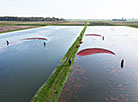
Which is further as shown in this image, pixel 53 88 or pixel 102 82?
pixel 102 82

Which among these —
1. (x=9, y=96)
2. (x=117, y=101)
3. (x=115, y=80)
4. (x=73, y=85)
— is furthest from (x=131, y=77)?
(x=9, y=96)

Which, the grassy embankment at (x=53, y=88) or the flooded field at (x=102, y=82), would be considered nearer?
the grassy embankment at (x=53, y=88)

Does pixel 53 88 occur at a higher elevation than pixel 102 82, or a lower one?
lower

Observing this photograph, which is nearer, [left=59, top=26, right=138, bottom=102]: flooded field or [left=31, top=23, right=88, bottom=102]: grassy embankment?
[left=31, top=23, right=88, bottom=102]: grassy embankment

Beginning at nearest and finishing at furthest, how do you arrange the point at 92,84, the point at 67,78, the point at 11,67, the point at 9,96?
the point at 9,96
the point at 92,84
the point at 67,78
the point at 11,67

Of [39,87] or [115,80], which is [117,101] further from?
[39,87]

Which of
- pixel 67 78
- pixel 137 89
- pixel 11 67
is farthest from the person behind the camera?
pixel 11 67

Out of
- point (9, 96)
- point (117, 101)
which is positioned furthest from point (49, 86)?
point (117, 101)

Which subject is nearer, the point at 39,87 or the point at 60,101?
the point at 60,101

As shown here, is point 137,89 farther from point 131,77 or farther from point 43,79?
point 43,79
